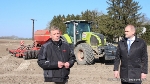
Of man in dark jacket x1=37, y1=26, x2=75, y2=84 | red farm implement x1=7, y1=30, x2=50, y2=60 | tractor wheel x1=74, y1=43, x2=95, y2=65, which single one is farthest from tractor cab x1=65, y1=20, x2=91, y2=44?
man in dark jacket x1=37, y1=26, x2=75, y2=84

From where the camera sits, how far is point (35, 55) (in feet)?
60.2

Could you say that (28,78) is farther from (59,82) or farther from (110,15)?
(110,15)

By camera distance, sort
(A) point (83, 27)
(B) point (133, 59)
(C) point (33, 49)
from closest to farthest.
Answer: (B) point (133, 59)
(A) point (83, 27)
(C) point (33, 49)

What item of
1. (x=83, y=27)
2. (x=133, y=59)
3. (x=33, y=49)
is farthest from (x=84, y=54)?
(x=133, y=59)

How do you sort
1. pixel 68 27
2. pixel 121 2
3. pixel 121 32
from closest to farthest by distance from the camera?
pixel 68 27
pixel 121 32
pixel 121 2

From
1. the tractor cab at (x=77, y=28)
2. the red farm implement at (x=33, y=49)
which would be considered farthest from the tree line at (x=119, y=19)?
the tractor cab at (x=77, y=28)

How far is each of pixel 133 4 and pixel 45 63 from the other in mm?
45896

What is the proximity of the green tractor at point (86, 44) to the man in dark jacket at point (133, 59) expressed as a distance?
888 centimetres

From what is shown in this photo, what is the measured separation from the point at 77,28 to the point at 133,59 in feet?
36.9

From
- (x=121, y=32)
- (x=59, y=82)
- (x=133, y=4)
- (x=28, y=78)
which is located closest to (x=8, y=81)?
(x=28, y=78)

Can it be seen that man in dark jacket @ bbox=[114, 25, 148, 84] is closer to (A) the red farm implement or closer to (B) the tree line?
(A) the red farm implement

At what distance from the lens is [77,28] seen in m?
16.2

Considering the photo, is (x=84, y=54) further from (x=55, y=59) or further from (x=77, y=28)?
(x=55, y=59)

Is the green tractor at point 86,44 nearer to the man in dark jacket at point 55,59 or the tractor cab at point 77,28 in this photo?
the tractor cab at point 77,28
